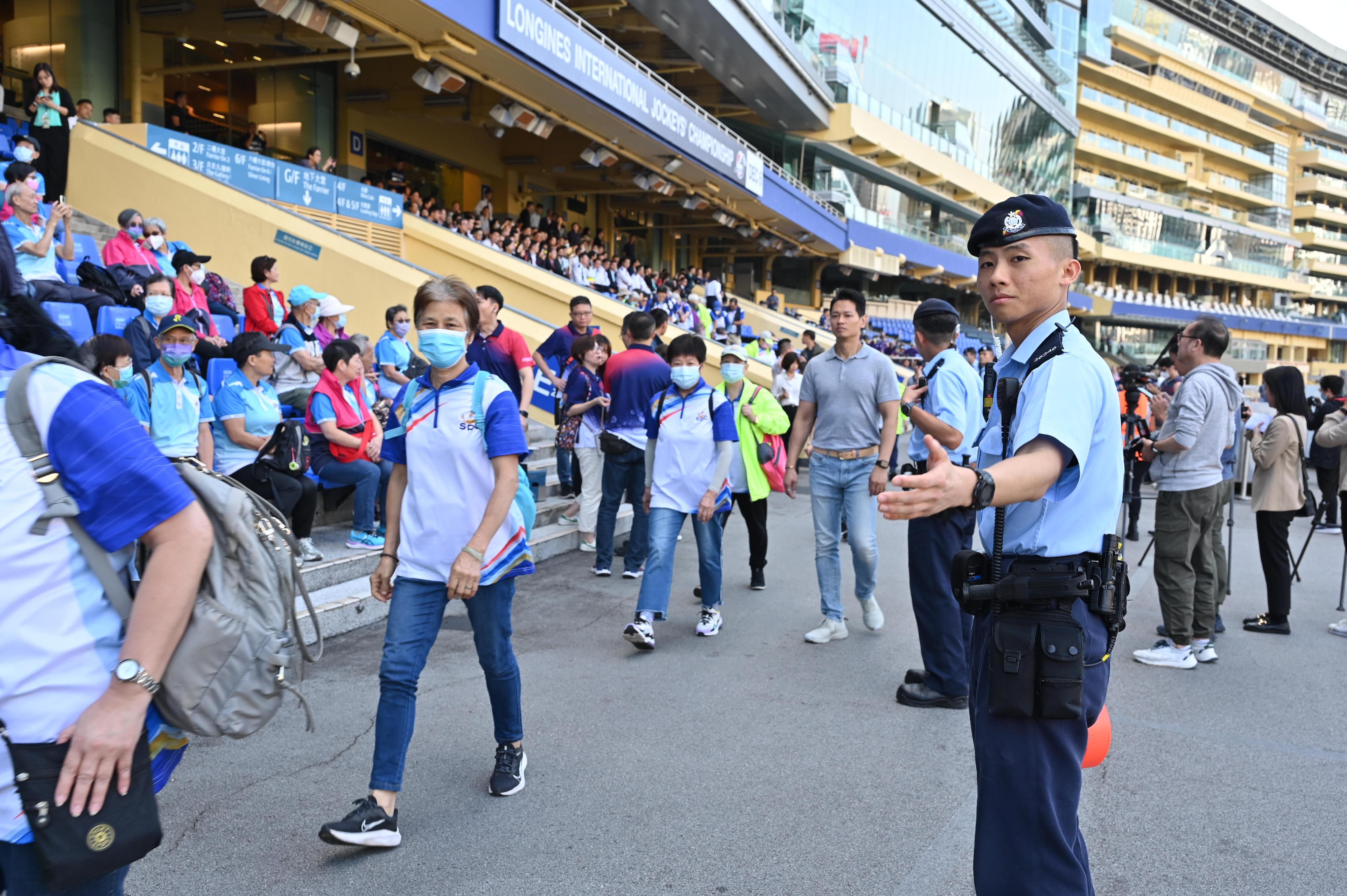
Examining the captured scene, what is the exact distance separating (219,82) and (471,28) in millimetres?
9916

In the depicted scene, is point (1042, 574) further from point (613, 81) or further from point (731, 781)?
point (613, 81)

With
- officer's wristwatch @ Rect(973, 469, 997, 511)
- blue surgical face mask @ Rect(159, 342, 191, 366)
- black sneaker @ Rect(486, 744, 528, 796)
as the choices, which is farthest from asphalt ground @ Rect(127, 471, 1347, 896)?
blue surgical face mask @ Rect(159, 342, 191, 366)

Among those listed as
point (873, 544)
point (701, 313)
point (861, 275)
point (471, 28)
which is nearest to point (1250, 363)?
point (861, 275)

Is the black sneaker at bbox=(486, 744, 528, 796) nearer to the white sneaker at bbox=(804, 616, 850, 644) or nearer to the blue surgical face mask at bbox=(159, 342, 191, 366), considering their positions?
the white sneaker at bbox=(804, 616, 850, 644)

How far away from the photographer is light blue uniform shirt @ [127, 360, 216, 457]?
6.16 meters

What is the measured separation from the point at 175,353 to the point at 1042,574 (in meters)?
5.92

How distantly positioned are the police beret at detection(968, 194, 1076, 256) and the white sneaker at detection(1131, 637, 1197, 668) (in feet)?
14.9

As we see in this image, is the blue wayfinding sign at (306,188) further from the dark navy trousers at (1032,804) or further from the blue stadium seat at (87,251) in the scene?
the dark navy trousers at (1032,804)

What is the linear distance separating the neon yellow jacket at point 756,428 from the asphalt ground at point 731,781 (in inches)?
55.4

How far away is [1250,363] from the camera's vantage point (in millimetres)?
71750

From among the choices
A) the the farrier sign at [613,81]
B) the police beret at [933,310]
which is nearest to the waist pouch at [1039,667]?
the police beret at [933,310]

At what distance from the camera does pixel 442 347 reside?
3670 millimetres

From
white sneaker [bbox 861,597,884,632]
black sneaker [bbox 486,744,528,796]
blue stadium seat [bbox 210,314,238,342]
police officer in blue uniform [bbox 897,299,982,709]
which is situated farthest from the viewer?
blue stadium seat [bbox 210,314,238,342]

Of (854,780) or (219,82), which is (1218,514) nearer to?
(854,780)
